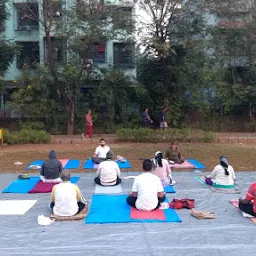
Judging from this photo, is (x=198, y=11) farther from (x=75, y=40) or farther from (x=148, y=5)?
(x=75, y=40)

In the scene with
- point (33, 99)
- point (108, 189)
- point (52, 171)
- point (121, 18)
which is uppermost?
point (121, 18)

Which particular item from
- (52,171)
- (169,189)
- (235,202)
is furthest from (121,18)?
(235,202)

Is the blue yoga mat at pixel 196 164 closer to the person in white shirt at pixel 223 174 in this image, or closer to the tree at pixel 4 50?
the person in white shirt at pixel 223 174

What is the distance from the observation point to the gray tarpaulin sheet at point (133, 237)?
4965 millimetres

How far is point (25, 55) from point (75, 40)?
819 centimetres

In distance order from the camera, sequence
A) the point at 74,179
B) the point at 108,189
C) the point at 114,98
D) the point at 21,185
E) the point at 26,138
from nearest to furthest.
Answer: the point at 108,189 < the point at 21,185 < the point at 74,179 < the point at 26,138 < the point at 114,98

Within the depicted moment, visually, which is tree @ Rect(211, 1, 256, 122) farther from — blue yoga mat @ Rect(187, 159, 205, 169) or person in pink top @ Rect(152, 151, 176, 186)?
person in pink top @ Rect(152, 151, 176, 186)

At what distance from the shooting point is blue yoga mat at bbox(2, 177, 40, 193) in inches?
341

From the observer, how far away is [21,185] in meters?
9.19

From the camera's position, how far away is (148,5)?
61.9 feet

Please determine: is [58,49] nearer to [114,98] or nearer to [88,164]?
[114,98]

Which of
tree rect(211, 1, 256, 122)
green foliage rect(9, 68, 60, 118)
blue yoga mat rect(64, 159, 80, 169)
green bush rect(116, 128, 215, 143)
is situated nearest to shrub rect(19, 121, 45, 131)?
green foliage rect(9, 68, 60, 118)

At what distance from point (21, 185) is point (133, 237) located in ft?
15.1

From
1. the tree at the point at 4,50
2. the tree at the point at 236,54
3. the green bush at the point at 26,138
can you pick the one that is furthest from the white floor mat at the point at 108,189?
the tree at the point at 236,54
